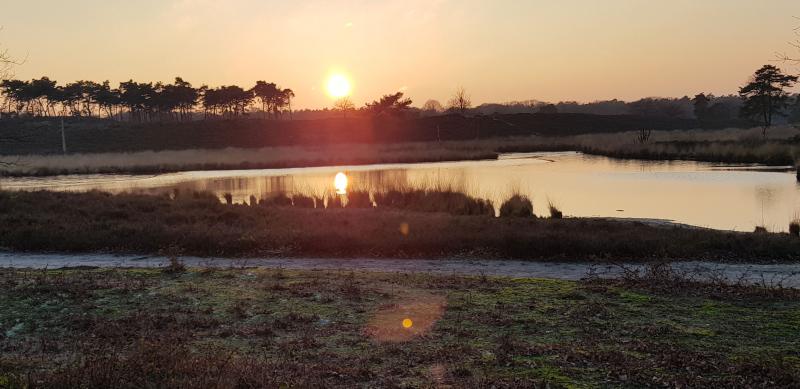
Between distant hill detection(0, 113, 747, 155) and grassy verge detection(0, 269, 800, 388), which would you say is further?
distant hill detection(0, 113, 747, 155)

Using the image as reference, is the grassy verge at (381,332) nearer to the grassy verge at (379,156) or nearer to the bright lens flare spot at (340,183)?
the bright lens flare spot at (340,183)

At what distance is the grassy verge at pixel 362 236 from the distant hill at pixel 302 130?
230 ft

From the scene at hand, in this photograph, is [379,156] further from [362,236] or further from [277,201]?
[362,236]

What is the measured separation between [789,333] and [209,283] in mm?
9223

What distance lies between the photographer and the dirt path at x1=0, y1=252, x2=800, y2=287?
12.5 metres

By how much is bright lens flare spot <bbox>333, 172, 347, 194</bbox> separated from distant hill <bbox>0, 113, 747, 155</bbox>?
161ft

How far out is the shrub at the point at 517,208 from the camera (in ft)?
70.9

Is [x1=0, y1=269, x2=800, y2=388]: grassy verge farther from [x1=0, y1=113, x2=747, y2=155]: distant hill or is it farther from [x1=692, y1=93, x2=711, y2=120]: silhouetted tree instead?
[x1=692, y1=93, x2=711, y2=120]: silhouetted tree

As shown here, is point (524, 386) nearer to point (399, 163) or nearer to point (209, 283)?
point (209, 283)

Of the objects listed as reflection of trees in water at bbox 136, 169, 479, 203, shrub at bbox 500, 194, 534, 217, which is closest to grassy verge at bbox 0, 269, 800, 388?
shrub at bbox 500, 194, 534, 217

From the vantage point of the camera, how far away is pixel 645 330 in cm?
756

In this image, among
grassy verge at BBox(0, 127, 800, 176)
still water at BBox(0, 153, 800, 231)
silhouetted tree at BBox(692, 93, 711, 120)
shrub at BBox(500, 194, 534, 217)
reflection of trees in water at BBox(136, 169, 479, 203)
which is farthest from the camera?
silhouetted tree at BBox(692, 93, 711, 120)

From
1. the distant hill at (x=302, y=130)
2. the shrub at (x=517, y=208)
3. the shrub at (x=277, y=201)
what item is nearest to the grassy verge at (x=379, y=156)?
the shrub at (x=277, y=201)

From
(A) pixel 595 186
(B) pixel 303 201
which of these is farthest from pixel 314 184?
(A) pixel 595 186
